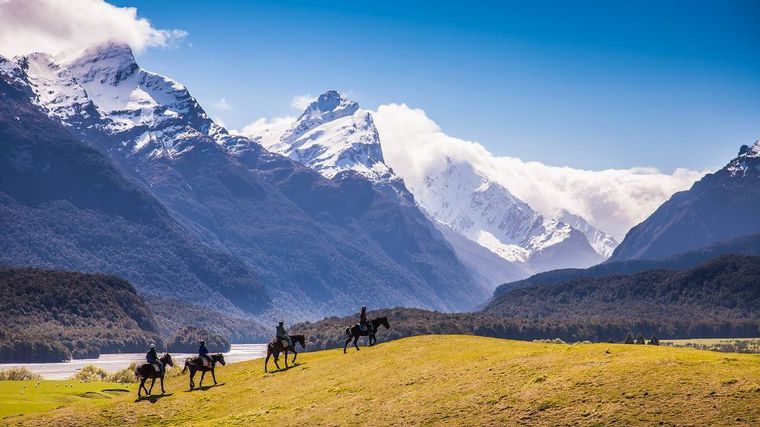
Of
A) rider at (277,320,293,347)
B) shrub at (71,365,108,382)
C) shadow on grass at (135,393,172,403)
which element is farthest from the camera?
shrub at (71,365,108,382)

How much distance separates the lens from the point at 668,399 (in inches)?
1908

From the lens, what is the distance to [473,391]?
58.8 m

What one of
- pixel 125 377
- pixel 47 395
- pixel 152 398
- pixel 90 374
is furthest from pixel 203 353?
pixel 90 374

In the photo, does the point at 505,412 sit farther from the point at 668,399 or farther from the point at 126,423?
the point at 126,423

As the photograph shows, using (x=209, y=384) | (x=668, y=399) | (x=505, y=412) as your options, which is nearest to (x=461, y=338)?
(x=209, y=384)

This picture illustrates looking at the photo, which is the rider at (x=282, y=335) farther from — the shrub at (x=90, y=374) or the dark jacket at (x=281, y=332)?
the shrub at (x=90, y=374)

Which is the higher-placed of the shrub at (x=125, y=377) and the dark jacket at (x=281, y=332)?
the dark jacket at (x=281, y=332)

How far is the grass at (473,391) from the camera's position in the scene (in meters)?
48.4

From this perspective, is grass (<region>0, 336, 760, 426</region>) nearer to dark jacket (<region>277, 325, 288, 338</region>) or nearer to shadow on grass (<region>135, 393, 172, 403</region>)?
shadow on grass (<region>135, 393, 172, 403</region>)

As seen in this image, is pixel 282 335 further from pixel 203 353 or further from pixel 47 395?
pixel 47 395

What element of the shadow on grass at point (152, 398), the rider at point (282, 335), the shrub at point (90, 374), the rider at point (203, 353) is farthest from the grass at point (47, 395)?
the shrub at point (90, 374)

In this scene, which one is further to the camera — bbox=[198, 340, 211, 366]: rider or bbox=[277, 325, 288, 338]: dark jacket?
bbox=[277, 325, 288, 338]: dark jacket

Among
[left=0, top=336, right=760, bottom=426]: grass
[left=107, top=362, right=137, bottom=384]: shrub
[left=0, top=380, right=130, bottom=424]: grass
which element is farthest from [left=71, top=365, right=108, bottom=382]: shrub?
[left=0, top=336, right=760, bottom=426]: grass

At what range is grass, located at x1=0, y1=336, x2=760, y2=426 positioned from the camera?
48.4 m
